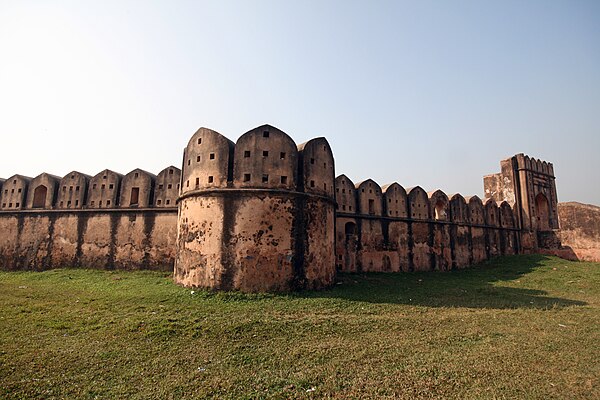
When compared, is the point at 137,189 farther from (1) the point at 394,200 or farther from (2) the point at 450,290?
(2) the point at 450,290

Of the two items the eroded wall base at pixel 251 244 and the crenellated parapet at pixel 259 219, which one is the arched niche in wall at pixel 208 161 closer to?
the crenellated parapet at pixel 259 219

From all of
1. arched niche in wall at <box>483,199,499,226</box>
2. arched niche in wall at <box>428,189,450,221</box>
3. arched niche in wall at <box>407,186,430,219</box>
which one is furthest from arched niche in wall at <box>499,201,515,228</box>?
arched niche in wall at <box>407,186,430,219</box>

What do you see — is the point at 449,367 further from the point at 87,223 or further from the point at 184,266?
the point at 87,223

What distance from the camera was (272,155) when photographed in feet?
36.0

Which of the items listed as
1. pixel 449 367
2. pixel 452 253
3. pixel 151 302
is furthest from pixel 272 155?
pixel 452 253

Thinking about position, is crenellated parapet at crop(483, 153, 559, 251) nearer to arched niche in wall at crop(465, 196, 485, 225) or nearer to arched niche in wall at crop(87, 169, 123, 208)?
arched niche in wall at crop(465, 196, 485, 225)

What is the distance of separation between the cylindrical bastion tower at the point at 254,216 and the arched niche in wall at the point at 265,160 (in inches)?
1.3

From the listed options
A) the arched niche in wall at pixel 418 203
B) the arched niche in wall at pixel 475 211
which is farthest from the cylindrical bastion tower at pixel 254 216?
the arched niche in wall at pixel 475 211

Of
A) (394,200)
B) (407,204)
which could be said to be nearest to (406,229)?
(407,204)

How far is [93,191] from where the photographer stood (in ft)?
Answer: 51.4

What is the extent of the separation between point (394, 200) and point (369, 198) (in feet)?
5.76

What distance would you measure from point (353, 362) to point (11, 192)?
1914cm

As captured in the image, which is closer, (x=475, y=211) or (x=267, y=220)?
(x=267, y=220)

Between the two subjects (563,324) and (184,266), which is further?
(184,266)
